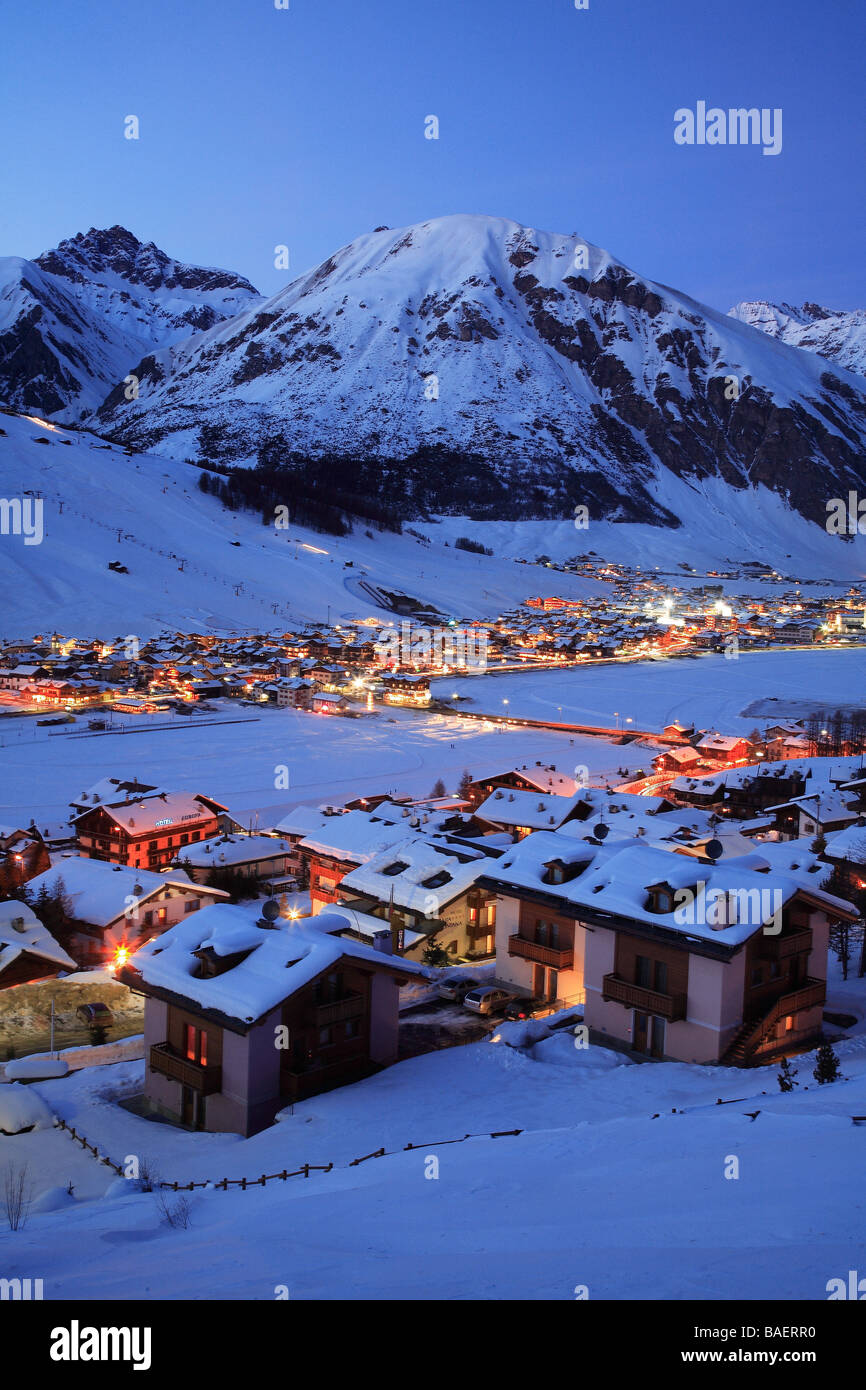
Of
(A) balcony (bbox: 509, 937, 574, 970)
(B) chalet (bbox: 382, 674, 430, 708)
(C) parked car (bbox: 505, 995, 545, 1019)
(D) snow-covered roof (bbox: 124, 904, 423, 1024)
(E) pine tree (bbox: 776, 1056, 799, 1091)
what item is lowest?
(B) chalet (bbox: 382, 674, 430, 708)

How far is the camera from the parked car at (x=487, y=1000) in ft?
46.1

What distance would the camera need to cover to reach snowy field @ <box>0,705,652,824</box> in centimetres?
3256

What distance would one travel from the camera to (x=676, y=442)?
190 meters

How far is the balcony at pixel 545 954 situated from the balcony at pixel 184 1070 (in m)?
5.23

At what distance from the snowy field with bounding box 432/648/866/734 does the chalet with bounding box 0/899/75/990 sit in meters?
35.9

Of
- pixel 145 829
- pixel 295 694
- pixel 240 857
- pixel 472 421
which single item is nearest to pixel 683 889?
pixel 240 857

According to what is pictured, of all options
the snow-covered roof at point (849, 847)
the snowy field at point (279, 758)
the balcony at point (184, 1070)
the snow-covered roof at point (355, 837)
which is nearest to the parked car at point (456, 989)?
the snow-covered roof at point (355, 837)

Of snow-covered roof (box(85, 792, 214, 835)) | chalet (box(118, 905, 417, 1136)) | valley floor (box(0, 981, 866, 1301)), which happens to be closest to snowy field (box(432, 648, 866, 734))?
snow-covered roof (box(85, 792, 214, 835))

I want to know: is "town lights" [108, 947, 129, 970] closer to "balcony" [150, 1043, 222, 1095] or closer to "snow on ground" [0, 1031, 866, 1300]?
"balcony" [150, 1043, 222, 1095]

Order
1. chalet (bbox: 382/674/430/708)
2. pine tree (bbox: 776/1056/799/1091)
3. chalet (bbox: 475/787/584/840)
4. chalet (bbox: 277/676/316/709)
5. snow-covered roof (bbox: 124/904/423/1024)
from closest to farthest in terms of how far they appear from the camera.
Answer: pine tree (bbox: 776/1056/799/1091)
snow-covered roof (bbox: 124/904/423/1024)
chalet (bbox: 475/787/584/840)
chalet (bbox: 277/676/316/709)
chalet (bbox: 382/674/430/708)

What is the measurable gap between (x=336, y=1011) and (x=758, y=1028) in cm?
510
